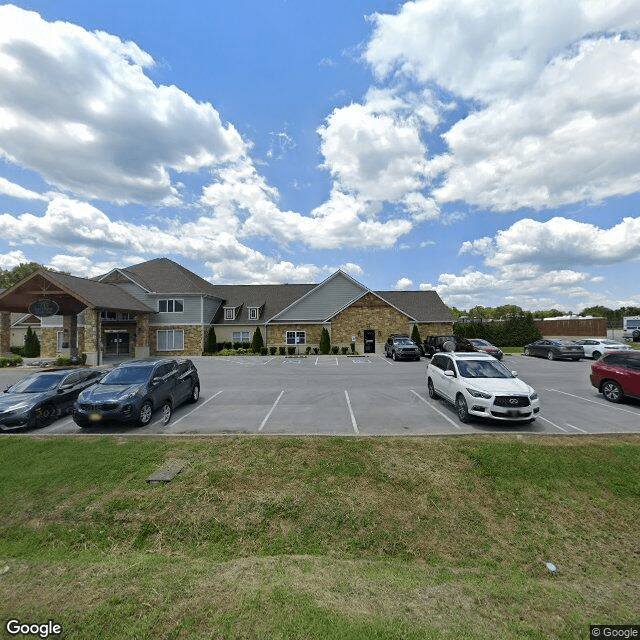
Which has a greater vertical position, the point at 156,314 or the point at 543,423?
the point at 156,314

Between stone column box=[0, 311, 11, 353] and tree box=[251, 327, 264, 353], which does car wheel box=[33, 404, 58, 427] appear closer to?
tree box=[251, 327, 264, 353]

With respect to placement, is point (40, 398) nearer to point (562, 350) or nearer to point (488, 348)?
point (488, 348)

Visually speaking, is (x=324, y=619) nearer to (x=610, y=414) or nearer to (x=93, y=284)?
(x=610, y=414)

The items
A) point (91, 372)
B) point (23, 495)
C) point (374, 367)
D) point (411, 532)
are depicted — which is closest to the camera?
point (411, 532)

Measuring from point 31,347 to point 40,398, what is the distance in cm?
3421

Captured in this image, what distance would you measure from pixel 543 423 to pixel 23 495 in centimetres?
1221

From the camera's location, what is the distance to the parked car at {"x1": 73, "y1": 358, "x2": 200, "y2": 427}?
29.9 ft

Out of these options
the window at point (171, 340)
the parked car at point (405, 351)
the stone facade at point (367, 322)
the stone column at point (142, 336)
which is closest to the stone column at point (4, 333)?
the stone column at point (142, 336)

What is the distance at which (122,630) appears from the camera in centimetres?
326

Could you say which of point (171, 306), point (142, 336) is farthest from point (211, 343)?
point (142, 336)

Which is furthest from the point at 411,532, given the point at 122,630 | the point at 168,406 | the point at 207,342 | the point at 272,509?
the point at 207,342

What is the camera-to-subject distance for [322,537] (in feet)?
16.8

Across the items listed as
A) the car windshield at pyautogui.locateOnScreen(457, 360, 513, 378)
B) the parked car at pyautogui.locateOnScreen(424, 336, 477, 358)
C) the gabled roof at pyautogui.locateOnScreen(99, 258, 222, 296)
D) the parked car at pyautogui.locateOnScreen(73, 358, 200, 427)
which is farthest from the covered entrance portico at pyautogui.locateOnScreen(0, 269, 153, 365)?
the parked car at pyautogui.locateOnScreen(424, 336, 477, 358)

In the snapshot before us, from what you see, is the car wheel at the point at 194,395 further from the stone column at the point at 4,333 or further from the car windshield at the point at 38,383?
the stone column at the point at 4,333
